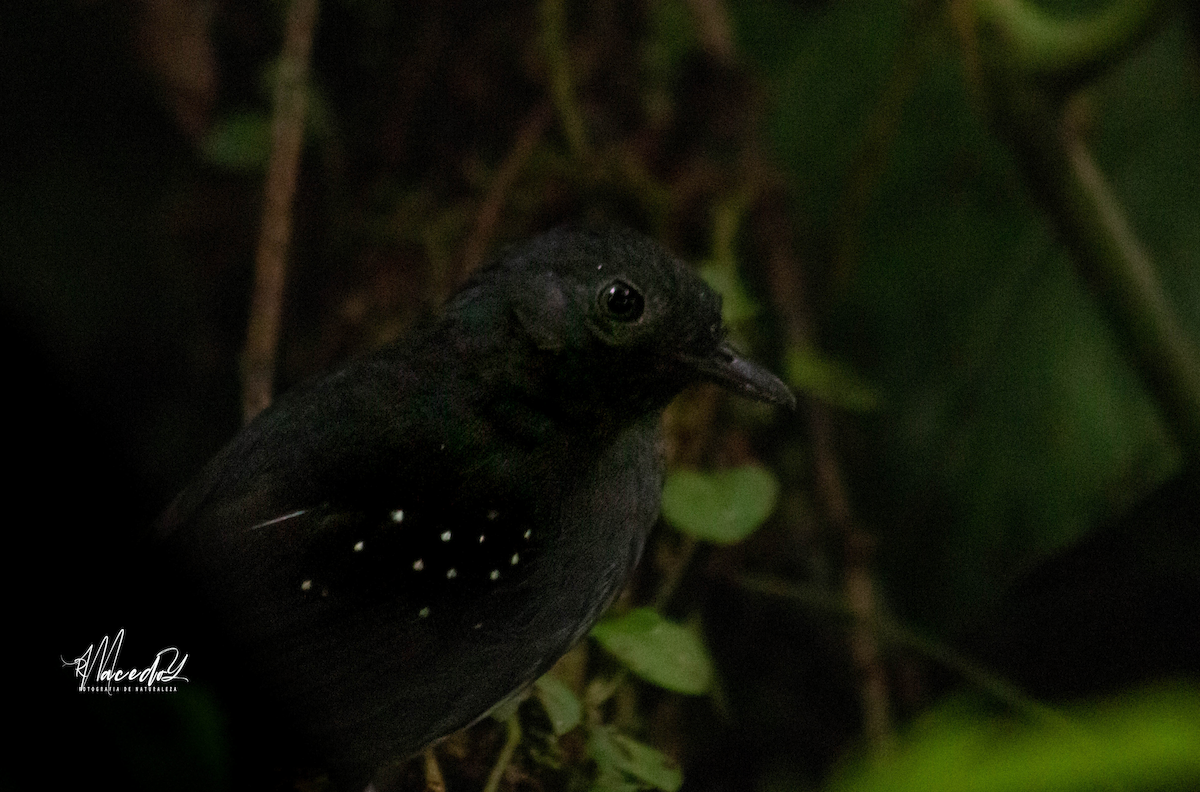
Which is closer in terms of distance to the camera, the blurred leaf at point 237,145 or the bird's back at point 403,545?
the bird's back at point 403,545

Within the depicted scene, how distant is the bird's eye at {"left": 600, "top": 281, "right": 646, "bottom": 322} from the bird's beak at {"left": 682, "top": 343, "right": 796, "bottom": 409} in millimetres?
124

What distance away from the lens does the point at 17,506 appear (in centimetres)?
113

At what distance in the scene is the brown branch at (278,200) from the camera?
202cm

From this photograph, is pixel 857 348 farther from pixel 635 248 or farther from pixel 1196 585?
pixel 635 248

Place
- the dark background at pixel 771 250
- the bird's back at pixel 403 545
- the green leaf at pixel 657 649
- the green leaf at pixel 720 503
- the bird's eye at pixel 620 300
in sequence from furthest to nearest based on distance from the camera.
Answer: the dark background at pixel 771 250, the green leaf at pixel 720 503, the green leaf at pixel 657 649, the bird's eye at pixel 620 300, the bird's back at pixel 403 545

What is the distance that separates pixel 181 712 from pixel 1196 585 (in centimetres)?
173

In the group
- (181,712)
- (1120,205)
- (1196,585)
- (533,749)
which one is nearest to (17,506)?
(181,712)

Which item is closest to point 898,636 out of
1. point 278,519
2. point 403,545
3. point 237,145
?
point 403,545

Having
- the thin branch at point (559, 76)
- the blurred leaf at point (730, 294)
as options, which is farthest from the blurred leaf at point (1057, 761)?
the thin branch at point (559, 76)

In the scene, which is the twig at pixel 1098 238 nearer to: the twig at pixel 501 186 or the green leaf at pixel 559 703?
the twig at pixel 501 186

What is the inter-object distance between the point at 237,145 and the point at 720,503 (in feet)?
4.14

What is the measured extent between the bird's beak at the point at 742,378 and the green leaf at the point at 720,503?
291 mm

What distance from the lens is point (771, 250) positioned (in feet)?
8.07

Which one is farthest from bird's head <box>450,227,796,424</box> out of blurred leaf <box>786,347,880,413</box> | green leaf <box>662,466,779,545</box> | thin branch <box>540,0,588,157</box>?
thin branch <box>540,0,588,157</box>
